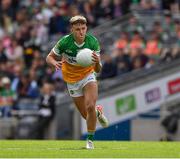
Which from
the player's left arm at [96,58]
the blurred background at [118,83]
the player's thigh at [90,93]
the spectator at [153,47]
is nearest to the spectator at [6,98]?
the blurred background at [118,83]

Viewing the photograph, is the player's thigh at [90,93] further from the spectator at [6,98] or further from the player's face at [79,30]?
the spectator at [6,98]

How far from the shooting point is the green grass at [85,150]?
1611cm

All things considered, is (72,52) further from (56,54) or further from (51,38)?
(51,38)

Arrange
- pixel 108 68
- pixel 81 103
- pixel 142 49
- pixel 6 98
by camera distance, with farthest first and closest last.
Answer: pixel 6 98 → pixel 108 68 → pixel 142 49 → pixel 81 103

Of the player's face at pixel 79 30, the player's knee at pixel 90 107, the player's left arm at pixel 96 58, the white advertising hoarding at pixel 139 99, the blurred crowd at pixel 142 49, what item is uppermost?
the blurred crowd at pixel 142 49

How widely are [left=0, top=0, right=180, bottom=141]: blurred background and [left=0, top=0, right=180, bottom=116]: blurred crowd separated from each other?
3 cm

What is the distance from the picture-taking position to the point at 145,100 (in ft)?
95.3

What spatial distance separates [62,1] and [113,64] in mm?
5395

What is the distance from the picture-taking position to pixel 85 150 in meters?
17.4

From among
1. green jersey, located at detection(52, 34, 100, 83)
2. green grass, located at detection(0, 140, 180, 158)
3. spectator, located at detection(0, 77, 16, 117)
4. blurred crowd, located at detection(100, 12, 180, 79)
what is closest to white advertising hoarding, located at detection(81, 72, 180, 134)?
Result: blurred crowd, located at detection(100, 12, 180, 79)

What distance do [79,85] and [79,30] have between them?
1.05 metres

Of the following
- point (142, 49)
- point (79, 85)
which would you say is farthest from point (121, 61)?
point (79, 85)

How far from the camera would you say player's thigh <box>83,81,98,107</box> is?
58.3 ft

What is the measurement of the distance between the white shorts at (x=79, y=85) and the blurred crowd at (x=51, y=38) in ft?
33.5
